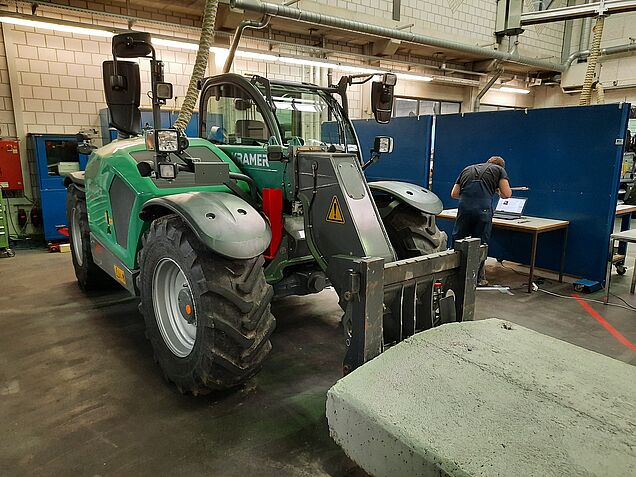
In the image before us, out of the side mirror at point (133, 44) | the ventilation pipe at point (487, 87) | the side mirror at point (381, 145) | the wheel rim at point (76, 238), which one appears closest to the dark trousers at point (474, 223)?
the side mirror at point (381, 145)

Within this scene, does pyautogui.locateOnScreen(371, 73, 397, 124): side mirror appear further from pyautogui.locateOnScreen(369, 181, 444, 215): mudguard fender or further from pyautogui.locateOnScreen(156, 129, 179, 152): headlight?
pyautogui.locateOnScreen(156, 129, 179, 152): headlight

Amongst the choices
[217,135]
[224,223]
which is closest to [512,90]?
[217,135]

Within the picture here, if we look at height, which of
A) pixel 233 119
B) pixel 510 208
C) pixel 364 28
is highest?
pixel 364 28

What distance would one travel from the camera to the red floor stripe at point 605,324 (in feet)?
13.5

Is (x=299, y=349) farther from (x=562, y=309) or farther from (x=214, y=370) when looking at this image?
(x=562, y=309)

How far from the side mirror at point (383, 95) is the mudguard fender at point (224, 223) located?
4.85ft

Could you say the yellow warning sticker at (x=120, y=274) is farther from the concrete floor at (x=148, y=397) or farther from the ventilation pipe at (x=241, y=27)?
the ventilation pipe at (x=241, y=27)

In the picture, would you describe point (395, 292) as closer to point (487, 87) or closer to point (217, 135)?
point (217, 135)

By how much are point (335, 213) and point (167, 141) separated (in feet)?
3.72

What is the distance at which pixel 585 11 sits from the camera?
6.75m

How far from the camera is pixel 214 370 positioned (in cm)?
269

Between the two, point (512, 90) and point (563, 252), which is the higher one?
point (512, 90)

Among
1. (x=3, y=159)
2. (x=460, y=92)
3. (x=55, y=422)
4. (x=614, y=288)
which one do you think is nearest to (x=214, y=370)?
(x=55, y=422)

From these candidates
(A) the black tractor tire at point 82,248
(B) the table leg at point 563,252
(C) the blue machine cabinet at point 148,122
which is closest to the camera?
(A) the black tractor tire at point 82,248
